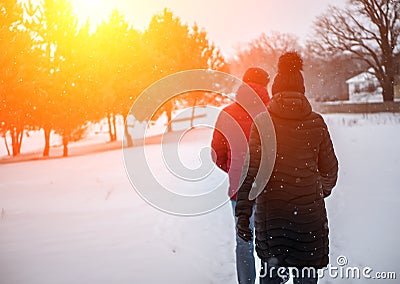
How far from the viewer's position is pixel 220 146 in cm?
294

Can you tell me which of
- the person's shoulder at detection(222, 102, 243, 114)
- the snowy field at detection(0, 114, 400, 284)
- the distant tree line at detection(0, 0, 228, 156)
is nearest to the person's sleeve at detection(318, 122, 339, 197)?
the person's shoulder at detection(222, 102, 243, 114)

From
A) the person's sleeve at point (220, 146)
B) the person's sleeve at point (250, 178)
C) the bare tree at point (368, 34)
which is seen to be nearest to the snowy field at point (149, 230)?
the bare tree at point (368, 34)

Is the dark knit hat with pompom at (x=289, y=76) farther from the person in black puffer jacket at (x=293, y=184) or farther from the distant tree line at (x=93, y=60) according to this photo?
the distant tree line at (x=93, y=60)

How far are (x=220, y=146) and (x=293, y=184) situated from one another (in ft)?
2.85

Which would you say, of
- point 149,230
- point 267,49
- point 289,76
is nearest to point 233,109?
point 289,76

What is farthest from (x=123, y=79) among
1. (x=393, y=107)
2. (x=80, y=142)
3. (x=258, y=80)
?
(x=258, y=80)

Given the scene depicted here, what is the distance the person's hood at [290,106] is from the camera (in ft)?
7.11

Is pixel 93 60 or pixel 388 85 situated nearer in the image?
pixel 388 85

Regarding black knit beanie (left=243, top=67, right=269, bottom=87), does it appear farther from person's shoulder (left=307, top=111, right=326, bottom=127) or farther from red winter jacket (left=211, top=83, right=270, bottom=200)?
person's shoulder (left=307, top=111, right=326, bottom=127)

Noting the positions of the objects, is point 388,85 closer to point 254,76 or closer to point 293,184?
point 254,76

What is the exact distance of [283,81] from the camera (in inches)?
89.0

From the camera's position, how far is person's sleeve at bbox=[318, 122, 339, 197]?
2227 millimetres

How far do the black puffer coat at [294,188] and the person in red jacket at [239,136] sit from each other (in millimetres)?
575

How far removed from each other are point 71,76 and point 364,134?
9.69m
